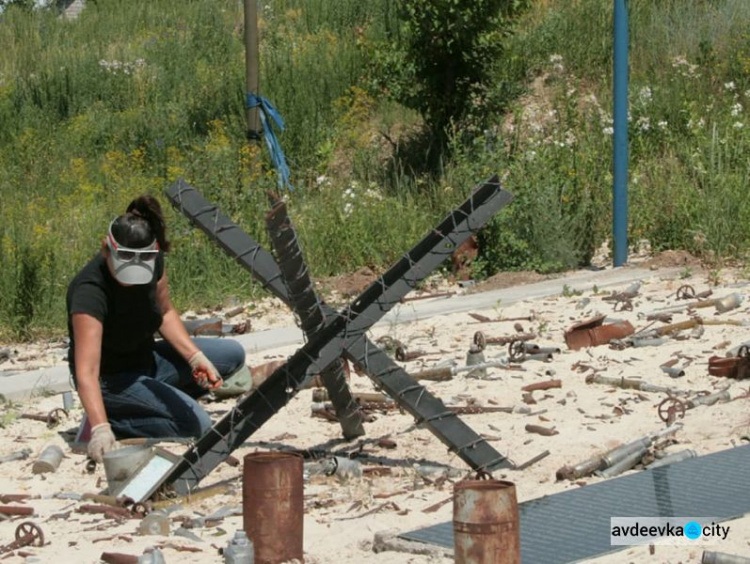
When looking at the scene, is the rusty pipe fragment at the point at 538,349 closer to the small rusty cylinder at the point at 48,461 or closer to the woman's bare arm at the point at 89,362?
the woman's bare arm at the point at 89,362

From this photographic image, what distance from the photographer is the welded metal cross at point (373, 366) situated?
16.4 feet

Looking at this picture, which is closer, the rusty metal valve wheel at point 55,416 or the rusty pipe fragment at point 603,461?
the rusty pipe fragment at point 603,461

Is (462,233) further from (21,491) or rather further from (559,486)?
(21,491)

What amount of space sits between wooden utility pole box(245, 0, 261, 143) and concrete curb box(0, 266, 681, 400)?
583 cm

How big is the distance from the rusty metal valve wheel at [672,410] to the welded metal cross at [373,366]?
3.21 feet

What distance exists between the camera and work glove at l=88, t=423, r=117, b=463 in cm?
541

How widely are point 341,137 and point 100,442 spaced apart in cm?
1122

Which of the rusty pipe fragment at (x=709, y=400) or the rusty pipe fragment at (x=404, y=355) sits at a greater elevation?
the rusty pipe fragment at (x=709, y=400)

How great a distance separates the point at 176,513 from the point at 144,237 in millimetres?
1356

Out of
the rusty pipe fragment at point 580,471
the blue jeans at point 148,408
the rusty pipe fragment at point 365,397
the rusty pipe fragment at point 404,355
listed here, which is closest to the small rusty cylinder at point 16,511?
the blue jeans at point 148,408

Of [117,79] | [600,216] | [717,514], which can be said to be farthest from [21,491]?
[117,79]

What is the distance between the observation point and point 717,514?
13.9 feet

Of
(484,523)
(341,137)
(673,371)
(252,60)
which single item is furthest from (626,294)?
(341,137)

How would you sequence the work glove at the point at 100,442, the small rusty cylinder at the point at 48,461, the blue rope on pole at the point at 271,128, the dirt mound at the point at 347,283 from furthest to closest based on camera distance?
1. the blue rope on pole at the point at 271,128
2. the dirt mound at the point at 347,283
3. the small rusty cylinder at the point at 48,461
4. the work glove at the point at 100,442
